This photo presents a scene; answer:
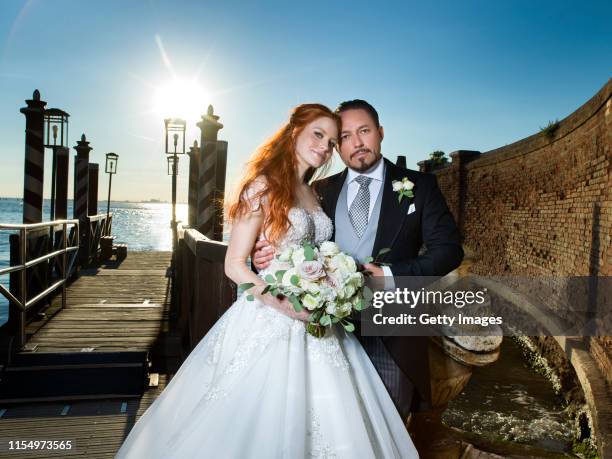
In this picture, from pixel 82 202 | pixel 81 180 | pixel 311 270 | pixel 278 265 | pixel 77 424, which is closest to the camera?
pixel 311 270

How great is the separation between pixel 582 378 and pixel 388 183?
239 inches

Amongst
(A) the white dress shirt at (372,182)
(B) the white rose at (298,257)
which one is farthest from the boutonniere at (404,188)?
(B) the white rose at (298,257)

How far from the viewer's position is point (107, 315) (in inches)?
251

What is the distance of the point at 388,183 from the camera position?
235 centimetres

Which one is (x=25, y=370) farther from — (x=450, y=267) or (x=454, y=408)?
(x=454, y=408)

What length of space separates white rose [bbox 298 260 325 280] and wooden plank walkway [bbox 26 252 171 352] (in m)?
3.75

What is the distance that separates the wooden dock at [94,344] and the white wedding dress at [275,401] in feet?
5.18

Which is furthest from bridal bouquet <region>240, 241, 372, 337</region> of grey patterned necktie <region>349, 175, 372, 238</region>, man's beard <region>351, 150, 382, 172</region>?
man's beard <region>351, 150, 382, 172</region>

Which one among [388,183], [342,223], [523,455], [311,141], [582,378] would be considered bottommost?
[582,378]

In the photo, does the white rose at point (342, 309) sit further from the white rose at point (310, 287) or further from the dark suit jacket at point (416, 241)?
the dark suit jacket at point (416, 241)

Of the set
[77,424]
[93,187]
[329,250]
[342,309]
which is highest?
[93,187]

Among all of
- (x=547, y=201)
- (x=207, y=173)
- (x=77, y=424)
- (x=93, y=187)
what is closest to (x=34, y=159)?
(x=207, y=173)

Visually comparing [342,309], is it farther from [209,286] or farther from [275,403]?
[209,286]

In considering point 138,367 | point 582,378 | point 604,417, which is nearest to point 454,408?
point 582,378
